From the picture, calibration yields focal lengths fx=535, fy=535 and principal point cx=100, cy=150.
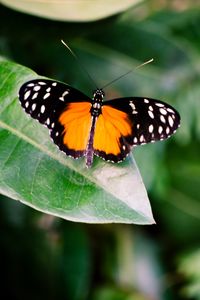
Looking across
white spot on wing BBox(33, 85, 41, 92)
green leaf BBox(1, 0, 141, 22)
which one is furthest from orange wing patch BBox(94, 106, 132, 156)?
green leaf BBox(1, 0, 141, 22)

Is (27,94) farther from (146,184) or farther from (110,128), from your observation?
(146,184)

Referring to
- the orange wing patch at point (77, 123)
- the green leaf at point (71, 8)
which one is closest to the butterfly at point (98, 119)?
the orange wing patch at point (77, 123)

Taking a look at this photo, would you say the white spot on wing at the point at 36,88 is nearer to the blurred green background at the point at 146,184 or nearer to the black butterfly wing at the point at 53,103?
the black butterfly wing at the point at 53,103

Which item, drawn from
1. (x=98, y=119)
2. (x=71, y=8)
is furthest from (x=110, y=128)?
(x=71, y=8)

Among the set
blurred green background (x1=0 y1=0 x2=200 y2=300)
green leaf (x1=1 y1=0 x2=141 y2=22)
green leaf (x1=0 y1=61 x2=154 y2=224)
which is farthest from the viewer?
blurred green background (x1=0 y1=0 x2=200 y2=300)

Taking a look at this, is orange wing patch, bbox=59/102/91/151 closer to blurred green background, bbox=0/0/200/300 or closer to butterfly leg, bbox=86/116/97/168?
butterfly leg, bbox=86/116/97/168

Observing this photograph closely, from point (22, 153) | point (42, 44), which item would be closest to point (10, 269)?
point (42, 44)
